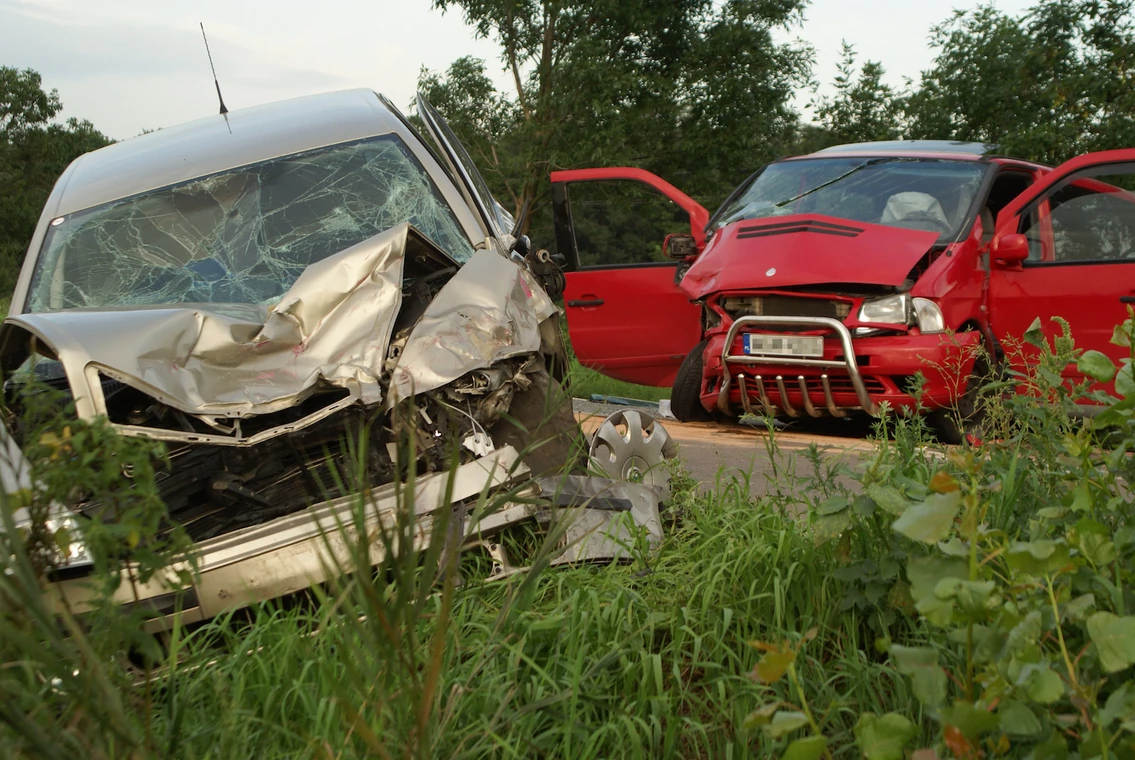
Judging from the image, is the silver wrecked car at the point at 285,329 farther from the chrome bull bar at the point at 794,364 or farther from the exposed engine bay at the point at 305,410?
the chrome bull bar at the point at 794,364

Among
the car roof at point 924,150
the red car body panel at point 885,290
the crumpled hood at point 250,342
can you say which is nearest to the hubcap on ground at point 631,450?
the crumpled hood at point 250,342

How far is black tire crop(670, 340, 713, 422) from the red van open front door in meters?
0.22

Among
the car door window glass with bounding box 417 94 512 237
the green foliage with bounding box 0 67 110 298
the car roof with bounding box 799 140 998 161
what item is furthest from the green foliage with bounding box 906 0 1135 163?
the green foliage with bounding box 0 67 110 298

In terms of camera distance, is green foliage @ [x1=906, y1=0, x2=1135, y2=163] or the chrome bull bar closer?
the chrome bull bar

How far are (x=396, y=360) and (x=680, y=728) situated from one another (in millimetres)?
1490

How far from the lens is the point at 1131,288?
6145mm

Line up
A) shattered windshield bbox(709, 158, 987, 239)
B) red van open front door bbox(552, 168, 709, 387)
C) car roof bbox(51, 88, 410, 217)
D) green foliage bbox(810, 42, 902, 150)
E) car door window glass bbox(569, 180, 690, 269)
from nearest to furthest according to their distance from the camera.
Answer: car roof bbox(51, 88, 410, 217), shattered windshield bbox(709, 158, 987, 239), red van open front door bbox(552, 168, 709, 387), car door window glass bbox(569, 180, 690, 269), green foliage bbox(810, 42, 902, 150)

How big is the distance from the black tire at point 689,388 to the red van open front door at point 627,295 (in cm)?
22

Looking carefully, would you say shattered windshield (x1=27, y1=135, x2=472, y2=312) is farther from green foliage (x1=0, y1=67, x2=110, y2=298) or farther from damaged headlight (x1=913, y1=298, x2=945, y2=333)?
green foliage (x1=0, y1=67, x2=110, y2=298)

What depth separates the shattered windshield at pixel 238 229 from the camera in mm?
4207

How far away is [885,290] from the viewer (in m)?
6.21

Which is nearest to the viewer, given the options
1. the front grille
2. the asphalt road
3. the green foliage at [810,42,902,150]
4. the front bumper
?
the asphalt road

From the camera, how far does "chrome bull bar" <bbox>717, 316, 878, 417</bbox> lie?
614 centimetres

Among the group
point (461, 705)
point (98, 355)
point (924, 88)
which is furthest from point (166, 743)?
point (924, 88)
